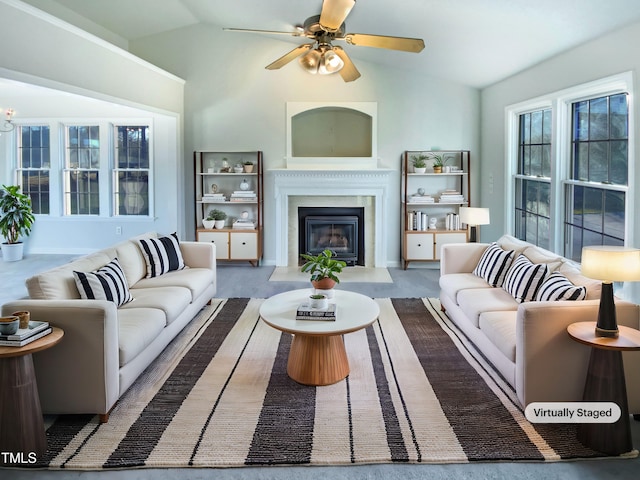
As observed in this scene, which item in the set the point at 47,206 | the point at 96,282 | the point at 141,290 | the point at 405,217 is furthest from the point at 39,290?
the point at 47,206

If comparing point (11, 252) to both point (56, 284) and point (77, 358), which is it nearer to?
point (56, 284)

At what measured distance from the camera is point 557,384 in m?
3.04

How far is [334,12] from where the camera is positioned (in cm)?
339

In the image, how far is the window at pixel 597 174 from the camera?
13.7 feet

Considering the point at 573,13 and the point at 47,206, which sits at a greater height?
the point at 573,13

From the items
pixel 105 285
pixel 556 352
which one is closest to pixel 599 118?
pixel 556 352

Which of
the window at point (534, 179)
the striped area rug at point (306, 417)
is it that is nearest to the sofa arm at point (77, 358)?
the striped area rug at point (306, 417)

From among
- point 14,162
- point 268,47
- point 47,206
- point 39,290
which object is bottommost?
point 39,290

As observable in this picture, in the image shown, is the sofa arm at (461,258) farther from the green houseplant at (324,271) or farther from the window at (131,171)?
the window at (131,171)

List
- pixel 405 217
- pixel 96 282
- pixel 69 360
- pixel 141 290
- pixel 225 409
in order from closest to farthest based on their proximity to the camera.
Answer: pixel 69 360, pixel 225 409, pixel 96 282, pixel 141 290, pixel 405 217

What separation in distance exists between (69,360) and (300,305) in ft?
5.06

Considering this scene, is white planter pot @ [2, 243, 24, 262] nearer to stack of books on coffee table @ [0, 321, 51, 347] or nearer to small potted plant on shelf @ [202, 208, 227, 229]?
small potted plant on shelf @ [202, 208, 227, 229]

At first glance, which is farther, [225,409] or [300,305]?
[300,305]

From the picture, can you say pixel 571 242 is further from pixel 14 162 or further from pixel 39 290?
pixel 14 162
